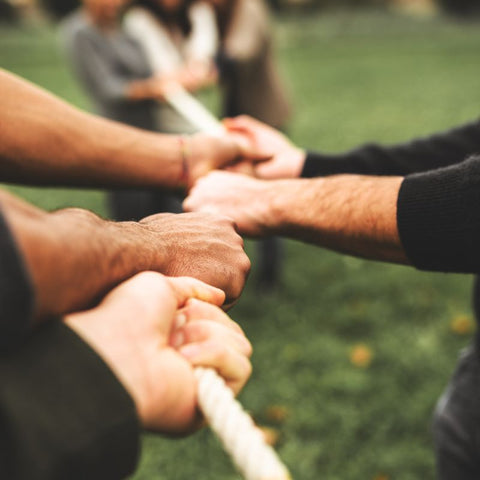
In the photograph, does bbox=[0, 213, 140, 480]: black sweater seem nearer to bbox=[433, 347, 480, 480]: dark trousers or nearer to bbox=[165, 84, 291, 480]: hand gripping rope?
bbox=[165, 84, 291, 480]: hand gripping rope

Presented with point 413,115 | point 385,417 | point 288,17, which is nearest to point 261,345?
point 385,417

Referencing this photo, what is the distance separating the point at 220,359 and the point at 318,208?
2.17 feet

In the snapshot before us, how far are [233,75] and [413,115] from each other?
6.01m

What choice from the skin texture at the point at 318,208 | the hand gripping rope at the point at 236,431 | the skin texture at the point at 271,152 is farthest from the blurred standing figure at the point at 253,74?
the hand gripping rope at the point at 236,431

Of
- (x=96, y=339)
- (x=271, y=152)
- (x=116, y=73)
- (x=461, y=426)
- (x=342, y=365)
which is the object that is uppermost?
(x=96, y=339)

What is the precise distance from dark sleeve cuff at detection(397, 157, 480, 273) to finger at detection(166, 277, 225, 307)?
1.58ft

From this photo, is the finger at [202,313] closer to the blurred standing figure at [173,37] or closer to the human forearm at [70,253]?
the human forearm at [70,253]

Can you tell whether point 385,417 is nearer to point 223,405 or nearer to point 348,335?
point 348,335

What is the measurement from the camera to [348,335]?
3316 millimetres

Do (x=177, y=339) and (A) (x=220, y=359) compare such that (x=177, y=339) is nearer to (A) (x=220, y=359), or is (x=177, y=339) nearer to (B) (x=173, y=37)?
(A) (x=220, y=359)

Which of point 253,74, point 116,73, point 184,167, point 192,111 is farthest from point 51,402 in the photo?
point 116,73

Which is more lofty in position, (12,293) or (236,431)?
(12,293)

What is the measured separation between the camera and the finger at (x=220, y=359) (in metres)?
0.78

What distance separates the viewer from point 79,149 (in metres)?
1.44
